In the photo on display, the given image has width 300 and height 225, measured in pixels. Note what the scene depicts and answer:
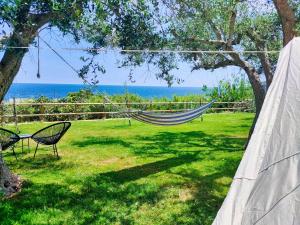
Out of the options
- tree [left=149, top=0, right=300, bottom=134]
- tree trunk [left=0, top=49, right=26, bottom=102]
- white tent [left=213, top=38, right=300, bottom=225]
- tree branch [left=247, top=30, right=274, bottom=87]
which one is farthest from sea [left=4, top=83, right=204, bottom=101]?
white tent [left=213, top=38, right=300, bottom=225]

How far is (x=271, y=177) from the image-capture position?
270 centimetres

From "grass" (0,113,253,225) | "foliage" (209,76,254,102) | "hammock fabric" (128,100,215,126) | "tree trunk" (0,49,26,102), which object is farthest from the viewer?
"foliage" (209,76,254,102)

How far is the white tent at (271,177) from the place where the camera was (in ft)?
8.73

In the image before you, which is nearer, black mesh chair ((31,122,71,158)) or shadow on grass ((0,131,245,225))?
shadow on grass ((0,131,245,225))

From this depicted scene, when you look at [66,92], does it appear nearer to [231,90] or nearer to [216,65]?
[231,90]

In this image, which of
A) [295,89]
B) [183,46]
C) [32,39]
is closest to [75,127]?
[183,46]

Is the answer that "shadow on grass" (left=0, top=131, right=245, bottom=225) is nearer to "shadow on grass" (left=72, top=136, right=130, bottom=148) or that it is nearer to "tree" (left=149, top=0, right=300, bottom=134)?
"shadow on grass" (left=72, top=136, right=130, bottom=148)

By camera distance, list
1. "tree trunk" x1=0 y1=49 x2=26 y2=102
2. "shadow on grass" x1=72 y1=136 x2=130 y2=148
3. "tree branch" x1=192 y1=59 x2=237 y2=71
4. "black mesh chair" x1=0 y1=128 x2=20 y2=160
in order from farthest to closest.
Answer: "tree branch" x1=192 y1=59 x2=237 y2=71
"shadow on grass" x1=72 y1=136 x2=130 y2=148
"black mesh chair" x1=0 y1=128 x2=20 y2=160
"tree trunk" x1=0 y1=49 x2=26 y2=102

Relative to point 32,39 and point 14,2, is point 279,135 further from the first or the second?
point 32,39

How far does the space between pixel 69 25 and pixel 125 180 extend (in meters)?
2.58

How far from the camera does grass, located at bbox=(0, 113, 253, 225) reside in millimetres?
4926

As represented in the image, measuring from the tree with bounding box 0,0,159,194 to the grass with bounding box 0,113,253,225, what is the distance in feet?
2.52

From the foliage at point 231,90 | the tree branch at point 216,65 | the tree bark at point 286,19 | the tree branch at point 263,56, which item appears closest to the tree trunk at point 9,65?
the tree bark at point 286,19

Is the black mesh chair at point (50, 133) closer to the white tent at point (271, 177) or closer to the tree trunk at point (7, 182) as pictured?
the tree trunk at point (7, 182)
